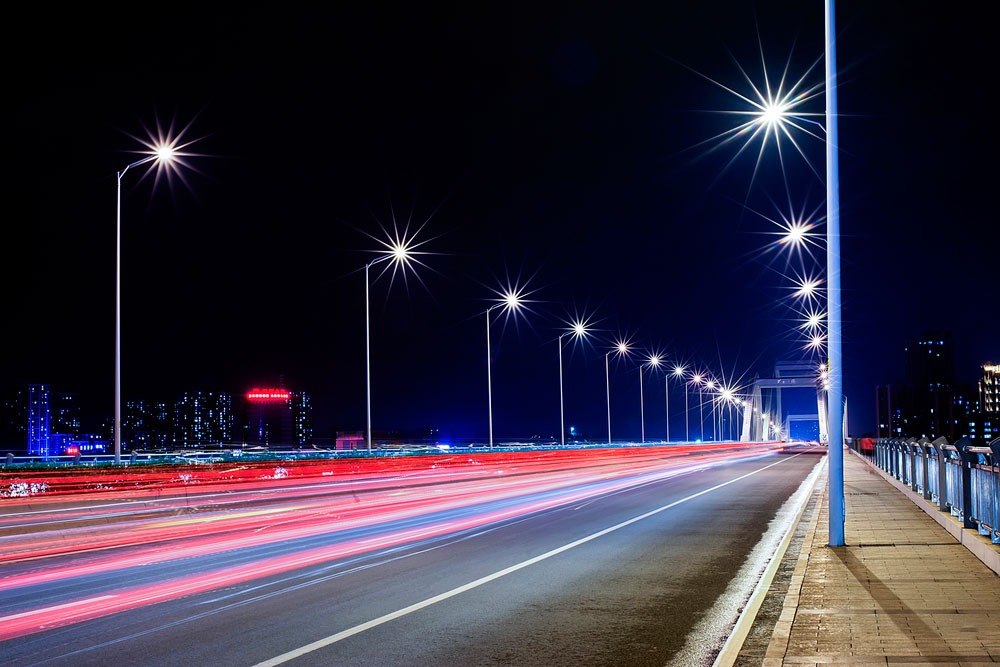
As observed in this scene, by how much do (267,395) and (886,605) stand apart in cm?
12004

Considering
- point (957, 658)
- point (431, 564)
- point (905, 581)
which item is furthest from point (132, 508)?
point (957, 658)

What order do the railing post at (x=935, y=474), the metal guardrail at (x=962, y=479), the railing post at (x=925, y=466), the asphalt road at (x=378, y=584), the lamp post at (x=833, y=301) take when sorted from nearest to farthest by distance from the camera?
1. the asphalt road at (x=378, y=584)
2. the metal guardrail at (x=962, y=479)
3. the lamp post at (x=833, y=301)
4. the railing post at (x=935, y=474)
5. the railing post at (x=925, y=466)

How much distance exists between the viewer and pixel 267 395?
124 metres

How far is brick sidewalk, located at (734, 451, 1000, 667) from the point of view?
22.0 ft

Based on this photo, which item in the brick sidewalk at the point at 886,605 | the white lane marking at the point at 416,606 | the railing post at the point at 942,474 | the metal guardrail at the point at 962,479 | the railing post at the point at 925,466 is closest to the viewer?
the brick sidewalk at the point at 886,605

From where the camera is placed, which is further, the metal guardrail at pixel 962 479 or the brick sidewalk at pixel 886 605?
the metal guardrail at pixel 962 479

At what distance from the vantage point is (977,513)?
39.1 ft

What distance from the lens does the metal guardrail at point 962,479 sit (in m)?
10.8

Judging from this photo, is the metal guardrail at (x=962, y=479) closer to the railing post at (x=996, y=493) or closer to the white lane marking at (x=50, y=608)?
the railing post at (x=996, y=493)

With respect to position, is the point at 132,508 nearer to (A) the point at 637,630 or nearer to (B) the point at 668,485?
(A) the point at 637,630

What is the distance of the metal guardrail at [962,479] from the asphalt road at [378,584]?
108 inches

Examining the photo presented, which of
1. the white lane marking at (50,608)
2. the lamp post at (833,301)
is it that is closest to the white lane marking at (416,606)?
the white lane marking at (50,608)

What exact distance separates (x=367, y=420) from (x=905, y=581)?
31735 millimetres

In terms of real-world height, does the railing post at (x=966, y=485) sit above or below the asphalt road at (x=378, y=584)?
above
